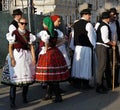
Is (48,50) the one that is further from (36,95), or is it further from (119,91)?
(119,91)

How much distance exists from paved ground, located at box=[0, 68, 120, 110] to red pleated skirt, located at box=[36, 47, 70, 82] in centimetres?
51

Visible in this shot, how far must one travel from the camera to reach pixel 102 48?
30.8 feet

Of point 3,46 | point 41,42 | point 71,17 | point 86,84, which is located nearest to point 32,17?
point 3,46

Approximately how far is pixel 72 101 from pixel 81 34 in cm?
166

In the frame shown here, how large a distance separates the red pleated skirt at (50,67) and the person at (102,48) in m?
1.41

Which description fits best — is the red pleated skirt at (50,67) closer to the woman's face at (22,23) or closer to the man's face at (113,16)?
the woman's face at (22,23)

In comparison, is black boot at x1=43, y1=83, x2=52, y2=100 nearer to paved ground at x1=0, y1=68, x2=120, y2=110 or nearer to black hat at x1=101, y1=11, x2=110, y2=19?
paved ground at x1=0, y1=68, x2=120, y2=110

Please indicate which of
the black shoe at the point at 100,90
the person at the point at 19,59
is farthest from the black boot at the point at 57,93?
the black shoe at the point at 100,90

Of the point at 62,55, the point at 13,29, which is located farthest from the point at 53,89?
the point at 13,29

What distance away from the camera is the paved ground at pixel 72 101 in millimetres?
8062

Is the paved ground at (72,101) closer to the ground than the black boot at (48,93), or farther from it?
closer to the ground

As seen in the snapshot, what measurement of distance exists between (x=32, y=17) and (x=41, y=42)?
24.2 feet

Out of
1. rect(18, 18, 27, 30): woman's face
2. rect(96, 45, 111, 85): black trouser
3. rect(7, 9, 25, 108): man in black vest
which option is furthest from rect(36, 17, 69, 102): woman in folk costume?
rect(96, 45, 111, 85): black trouser

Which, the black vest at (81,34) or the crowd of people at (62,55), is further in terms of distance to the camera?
the black vest at (81,34)
